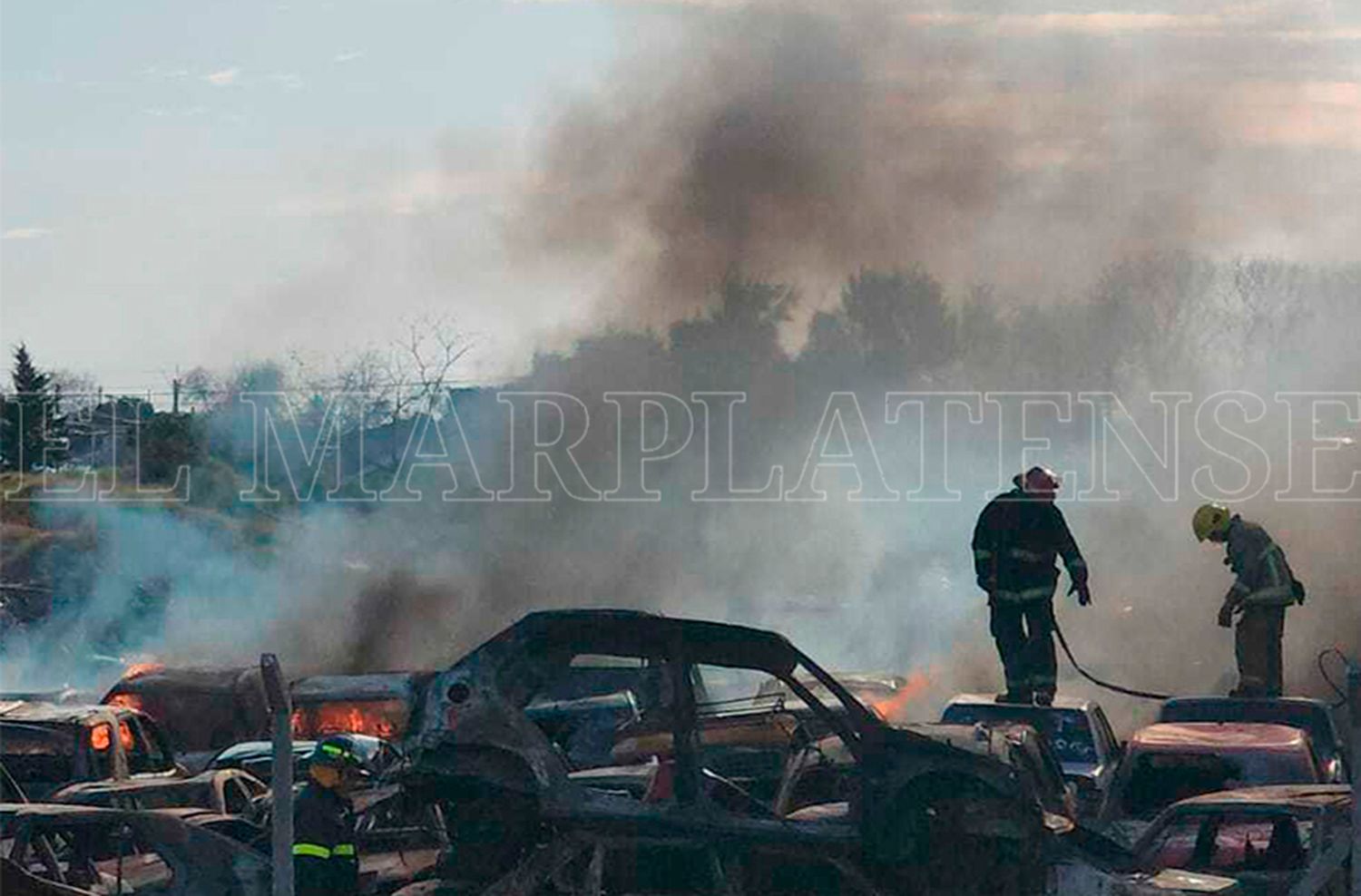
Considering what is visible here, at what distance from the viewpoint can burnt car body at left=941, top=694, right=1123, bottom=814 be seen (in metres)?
14.3

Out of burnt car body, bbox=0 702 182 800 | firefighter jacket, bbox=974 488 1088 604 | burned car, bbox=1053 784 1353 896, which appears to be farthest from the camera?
firefighter jacket, bbox=974 488 1088 604

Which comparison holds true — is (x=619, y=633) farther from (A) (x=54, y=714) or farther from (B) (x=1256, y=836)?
(A) (x=54, y=714)

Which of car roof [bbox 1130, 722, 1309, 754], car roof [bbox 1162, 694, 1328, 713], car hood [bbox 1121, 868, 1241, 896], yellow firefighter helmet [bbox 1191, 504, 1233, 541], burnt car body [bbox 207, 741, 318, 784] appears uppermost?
yellow firefighter helmet [bbox 1191, 504, 1233, 541]

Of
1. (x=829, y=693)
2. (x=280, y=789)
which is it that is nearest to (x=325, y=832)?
(x=280, y=789)

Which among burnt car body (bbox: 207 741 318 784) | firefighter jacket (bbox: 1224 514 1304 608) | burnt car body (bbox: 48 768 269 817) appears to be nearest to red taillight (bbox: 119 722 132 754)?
burnt car body (bbox: 207 741 318 784)

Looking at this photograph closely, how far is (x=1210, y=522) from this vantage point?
645 inches

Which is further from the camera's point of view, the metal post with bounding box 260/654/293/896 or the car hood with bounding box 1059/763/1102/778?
the car hood with bounding box 1059/763/1102/778

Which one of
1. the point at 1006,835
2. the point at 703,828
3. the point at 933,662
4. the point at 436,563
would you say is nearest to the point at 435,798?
the point at 703,828

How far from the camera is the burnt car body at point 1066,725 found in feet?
47.0

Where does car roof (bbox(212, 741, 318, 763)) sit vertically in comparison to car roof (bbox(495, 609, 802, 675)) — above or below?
below

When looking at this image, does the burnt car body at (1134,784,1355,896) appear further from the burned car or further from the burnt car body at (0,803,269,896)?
the burnt car body at (0,803,269,896)

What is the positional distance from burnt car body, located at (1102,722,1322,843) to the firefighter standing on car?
362 cm

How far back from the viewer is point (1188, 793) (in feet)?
42.0

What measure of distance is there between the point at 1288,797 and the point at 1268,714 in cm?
389
